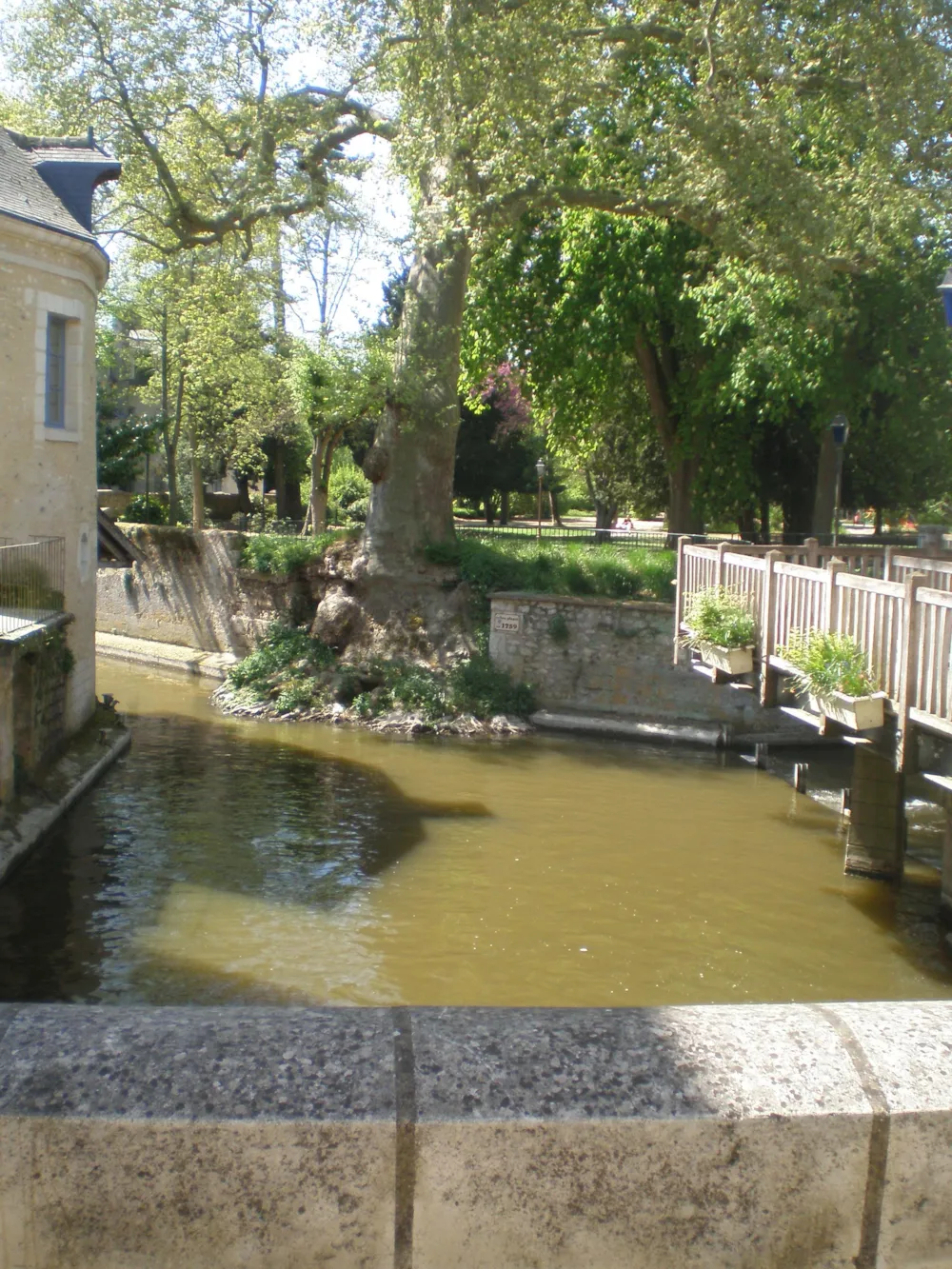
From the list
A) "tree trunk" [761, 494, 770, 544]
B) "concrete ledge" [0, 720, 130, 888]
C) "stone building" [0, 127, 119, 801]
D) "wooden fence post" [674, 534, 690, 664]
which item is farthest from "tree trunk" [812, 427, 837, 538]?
"stone building" [0, 127, 119, 801]

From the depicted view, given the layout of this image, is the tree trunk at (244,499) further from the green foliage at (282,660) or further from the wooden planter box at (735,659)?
the wooden planter box at (735,659)

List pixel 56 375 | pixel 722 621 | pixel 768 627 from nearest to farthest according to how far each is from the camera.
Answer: pixel 768 627 → pixel 722 621 → pixel 56 375

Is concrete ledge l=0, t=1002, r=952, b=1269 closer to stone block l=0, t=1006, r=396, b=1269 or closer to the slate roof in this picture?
stone block l=0, t=1006, r=396, b=1269

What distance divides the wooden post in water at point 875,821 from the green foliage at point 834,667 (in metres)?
2.31

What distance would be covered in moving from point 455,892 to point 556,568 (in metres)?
11.3

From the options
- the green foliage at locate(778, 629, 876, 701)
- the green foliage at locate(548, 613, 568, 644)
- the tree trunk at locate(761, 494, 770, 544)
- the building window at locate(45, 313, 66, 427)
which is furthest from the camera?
the tree trunk at locate(761, 494, 770, 544)

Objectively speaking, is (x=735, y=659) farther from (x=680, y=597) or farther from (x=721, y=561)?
(x=680, y=597)

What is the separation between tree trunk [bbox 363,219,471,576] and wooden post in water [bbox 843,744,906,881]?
1240 cm

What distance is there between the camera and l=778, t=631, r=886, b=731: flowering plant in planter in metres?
9.72

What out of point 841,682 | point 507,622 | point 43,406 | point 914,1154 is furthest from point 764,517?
point 914,1154

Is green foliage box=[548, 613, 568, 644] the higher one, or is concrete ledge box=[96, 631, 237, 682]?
green foliage box=[548, 613, 568, 644]

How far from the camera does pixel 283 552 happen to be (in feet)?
84.1

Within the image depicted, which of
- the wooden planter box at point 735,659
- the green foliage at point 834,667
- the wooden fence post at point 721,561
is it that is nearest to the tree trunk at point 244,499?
the wooden fence post at point 721,561

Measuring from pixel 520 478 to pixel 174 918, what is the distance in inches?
1391
